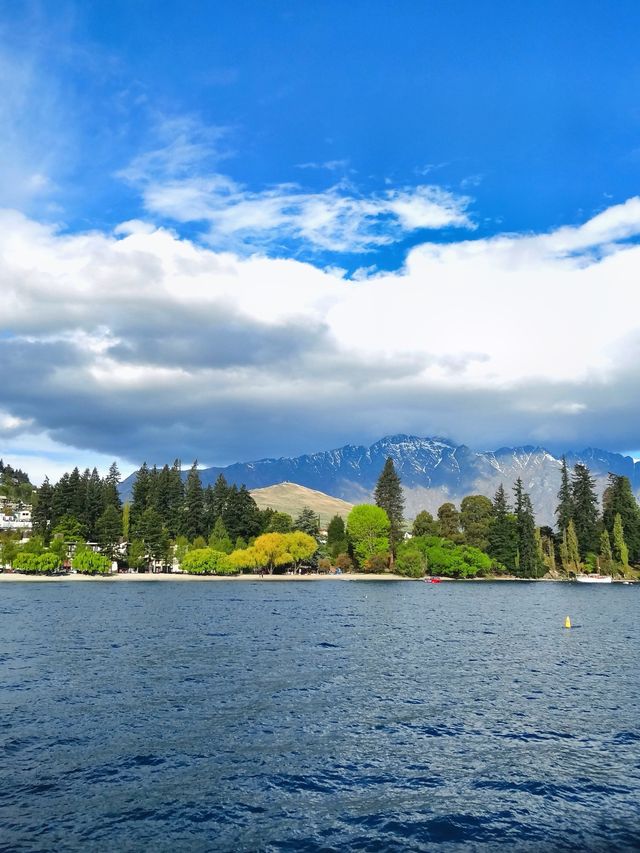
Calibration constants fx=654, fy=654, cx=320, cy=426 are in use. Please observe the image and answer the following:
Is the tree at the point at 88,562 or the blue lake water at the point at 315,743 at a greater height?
the tree at the point at 88,562

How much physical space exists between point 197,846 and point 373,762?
10.5 metres

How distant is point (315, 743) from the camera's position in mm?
31516

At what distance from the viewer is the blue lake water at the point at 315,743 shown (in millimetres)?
22266

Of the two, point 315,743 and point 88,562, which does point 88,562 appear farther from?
point 315,743

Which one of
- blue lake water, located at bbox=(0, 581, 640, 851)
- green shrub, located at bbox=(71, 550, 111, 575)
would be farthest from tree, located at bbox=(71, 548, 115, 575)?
blue lake water, located at bbox=(0, 581, 640, 851)

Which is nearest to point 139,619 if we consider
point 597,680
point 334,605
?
point 334,605

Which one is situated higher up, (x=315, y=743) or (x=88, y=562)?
(x=88, y=562)

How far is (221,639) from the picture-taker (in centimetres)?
6600

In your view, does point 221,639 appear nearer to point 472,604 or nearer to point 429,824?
point 429,824

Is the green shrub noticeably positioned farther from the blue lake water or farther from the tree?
the blue lake water

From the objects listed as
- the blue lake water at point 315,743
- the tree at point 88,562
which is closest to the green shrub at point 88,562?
the tree at point 88,562

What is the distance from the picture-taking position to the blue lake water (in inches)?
877

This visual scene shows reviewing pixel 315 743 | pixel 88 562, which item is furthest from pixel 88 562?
pixel 315 743

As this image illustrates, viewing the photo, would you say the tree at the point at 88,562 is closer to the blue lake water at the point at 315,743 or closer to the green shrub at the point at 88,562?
the green shrub at the point at 88,562
